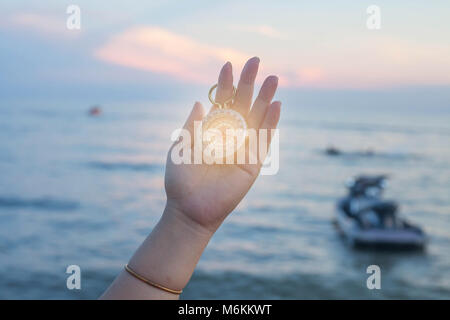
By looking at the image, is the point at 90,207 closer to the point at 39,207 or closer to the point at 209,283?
the point at 39,207

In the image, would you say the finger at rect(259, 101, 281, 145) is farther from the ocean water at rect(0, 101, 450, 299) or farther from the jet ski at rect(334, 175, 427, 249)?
the jet ski at rect(334, 175, 427, 249)

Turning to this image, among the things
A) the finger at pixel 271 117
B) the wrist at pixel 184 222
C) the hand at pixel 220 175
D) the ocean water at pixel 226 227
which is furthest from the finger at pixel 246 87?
the ocean water at pixel 226 227

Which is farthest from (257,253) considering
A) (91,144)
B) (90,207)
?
(91,144)

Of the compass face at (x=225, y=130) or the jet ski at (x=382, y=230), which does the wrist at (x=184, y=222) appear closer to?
the compass face at (x=225, y=130)

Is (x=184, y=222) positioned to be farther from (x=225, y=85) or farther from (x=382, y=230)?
(x=382, y=230)

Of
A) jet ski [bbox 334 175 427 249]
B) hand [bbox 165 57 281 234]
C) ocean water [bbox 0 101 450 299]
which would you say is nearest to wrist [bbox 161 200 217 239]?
hand [bbox 165 57 281 234]
